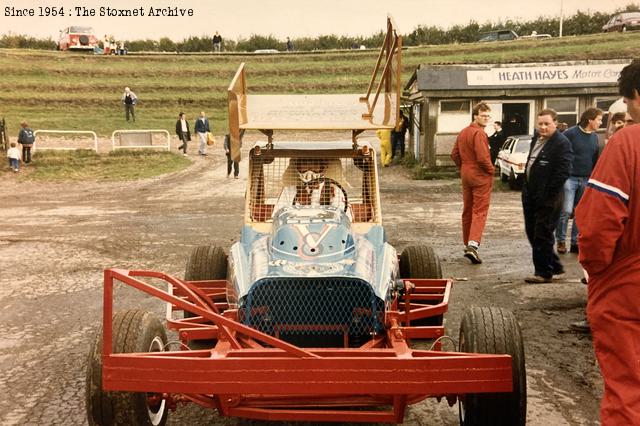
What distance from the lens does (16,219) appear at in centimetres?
1405

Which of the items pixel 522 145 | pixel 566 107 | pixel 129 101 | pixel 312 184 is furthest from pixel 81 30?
pixel 312 184

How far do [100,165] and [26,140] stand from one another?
2421 mm

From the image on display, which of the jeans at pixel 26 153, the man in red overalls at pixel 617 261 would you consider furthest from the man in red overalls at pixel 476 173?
the jeans at pixel 26 153

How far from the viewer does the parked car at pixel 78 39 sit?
5031 centimetres

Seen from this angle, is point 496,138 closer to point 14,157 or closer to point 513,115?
point 513,115

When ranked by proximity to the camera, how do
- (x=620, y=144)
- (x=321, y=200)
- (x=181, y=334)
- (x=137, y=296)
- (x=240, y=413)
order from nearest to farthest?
(x=620, y=144), (x=240, y=413), (x=181, y=334), (x=321, y=200), (x=137, y=296)

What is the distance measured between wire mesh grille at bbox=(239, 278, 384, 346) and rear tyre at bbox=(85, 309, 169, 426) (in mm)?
622

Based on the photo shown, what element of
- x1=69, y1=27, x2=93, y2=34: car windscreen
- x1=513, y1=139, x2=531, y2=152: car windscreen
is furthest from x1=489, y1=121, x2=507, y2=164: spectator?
x1=69, y1=27, x2=93, y2=34: car windscreen

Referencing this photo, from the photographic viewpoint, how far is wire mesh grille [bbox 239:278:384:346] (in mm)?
4238

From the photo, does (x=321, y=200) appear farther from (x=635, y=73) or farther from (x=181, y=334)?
(x=635, y=73)

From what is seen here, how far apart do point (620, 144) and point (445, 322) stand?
3825 mm

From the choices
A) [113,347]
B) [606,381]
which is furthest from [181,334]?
[606,381]

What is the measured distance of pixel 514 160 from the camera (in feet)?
58.3

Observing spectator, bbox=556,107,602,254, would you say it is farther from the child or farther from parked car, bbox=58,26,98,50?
parked car, bbox=58,26,98,50
